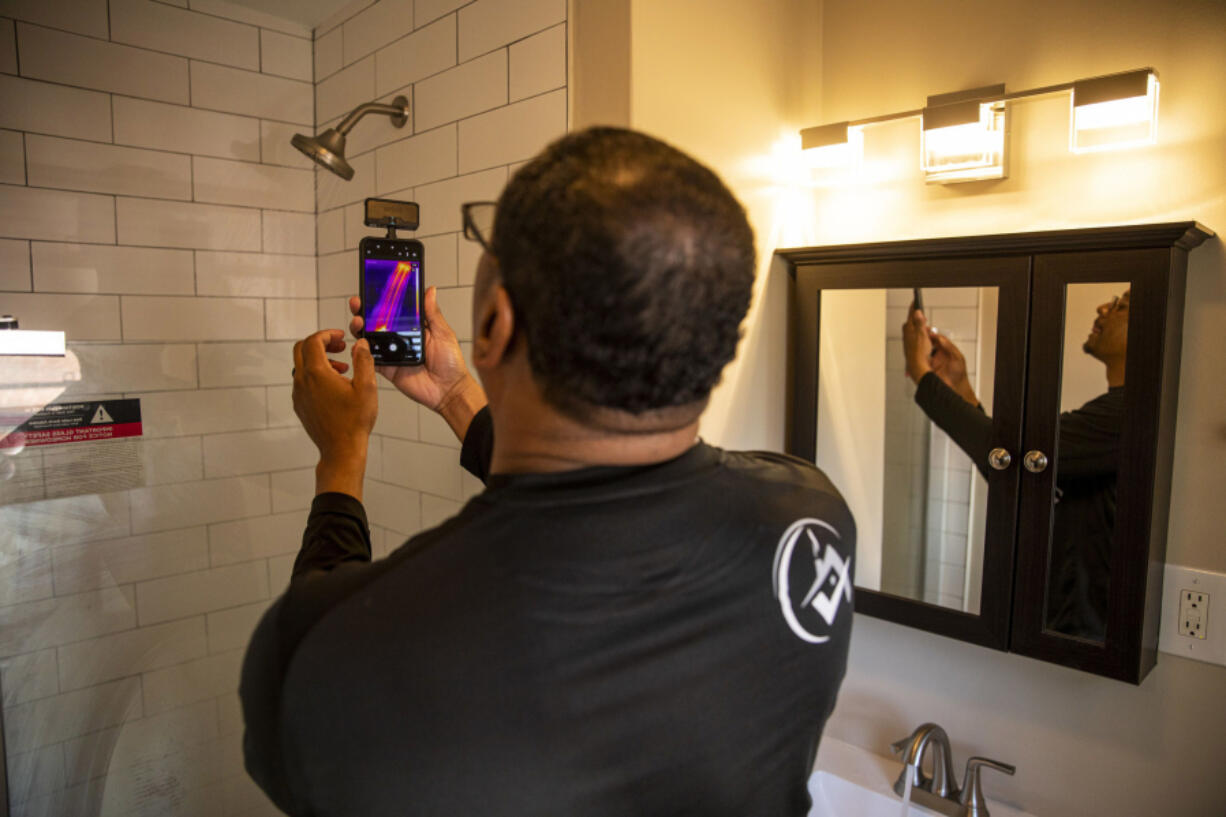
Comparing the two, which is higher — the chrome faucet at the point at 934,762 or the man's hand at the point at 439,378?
the man's hand at the point at 439,378

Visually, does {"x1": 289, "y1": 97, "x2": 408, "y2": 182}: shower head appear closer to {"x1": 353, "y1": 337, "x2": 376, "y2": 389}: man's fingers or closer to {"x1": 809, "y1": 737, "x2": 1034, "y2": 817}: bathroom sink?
{"x1": 353, "y1": 337, "x2": 376, "y2": 389}: man's fingers

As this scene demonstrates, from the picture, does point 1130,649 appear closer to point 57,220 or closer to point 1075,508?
point 1075,508

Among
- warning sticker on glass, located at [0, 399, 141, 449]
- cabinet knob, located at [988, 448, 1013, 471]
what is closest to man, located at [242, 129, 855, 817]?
warning sticker on glass, located at [0, 399, 141, 449]

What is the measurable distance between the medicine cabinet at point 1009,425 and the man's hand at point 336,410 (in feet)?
2.70

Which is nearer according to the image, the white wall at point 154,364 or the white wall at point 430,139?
the white wall at point 154,364

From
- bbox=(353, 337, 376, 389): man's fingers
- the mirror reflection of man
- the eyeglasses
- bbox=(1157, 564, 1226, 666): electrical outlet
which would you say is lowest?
bbox=(1157, 564, 1226, 666): electrical outlet

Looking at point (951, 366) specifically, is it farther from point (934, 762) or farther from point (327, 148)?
point (327, 148)

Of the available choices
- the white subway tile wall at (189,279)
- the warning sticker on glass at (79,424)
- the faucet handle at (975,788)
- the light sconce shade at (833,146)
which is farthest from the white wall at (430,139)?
the faucet handle at (975,788)

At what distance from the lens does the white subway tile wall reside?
3.16 feet

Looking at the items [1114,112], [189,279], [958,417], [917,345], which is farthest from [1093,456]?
[189,279]

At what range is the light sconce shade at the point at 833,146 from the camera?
1.32 meters

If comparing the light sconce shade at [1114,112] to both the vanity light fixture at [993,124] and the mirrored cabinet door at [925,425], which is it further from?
the mirrored cabinet door at [925,425]

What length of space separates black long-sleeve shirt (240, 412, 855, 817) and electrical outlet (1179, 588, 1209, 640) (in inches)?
33.5

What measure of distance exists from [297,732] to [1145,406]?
1069mm
